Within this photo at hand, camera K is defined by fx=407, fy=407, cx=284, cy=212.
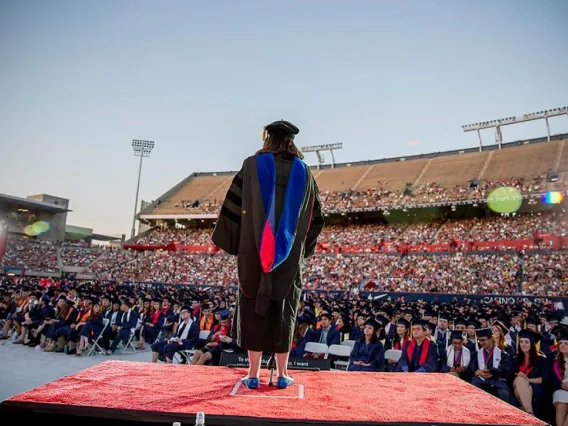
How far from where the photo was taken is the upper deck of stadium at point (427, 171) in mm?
33125

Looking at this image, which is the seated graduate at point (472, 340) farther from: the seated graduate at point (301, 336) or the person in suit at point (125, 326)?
the person in suit at point (125, 326)

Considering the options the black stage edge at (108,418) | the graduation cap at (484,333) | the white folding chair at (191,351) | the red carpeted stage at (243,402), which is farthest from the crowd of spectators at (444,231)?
the black stage edge at (108,418)

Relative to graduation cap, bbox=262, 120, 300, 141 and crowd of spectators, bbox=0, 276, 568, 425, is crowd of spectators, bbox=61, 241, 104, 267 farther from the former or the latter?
graduation cap, bbox=262, 120, 300, 141

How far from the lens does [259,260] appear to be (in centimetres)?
283

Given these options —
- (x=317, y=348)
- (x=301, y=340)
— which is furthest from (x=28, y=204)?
(x=317, y=348)

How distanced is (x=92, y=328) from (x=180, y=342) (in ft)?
9.45

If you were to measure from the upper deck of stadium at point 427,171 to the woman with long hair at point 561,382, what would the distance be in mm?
30248

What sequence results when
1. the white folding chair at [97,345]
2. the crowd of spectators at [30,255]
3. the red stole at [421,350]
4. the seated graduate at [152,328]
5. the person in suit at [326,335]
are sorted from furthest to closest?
the crowd of spectators at [30,255] → the seated graduate at [152,328] → the white folding chair at [97,345] → the person in suit at [326,335] → the red stole at [421,350]

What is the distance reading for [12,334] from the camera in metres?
12.0

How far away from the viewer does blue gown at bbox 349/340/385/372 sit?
6309 millimetres

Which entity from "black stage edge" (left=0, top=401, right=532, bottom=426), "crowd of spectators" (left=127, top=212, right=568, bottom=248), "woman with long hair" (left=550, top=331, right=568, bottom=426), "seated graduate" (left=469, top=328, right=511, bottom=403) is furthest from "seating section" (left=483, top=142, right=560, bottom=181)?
"black stage edge" (left=0, top=401, right=532, bottom=426)

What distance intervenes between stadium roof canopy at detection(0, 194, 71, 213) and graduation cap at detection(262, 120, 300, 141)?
46.3 m

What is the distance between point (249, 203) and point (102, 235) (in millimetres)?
68880

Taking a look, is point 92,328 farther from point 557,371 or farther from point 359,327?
point 557,371
